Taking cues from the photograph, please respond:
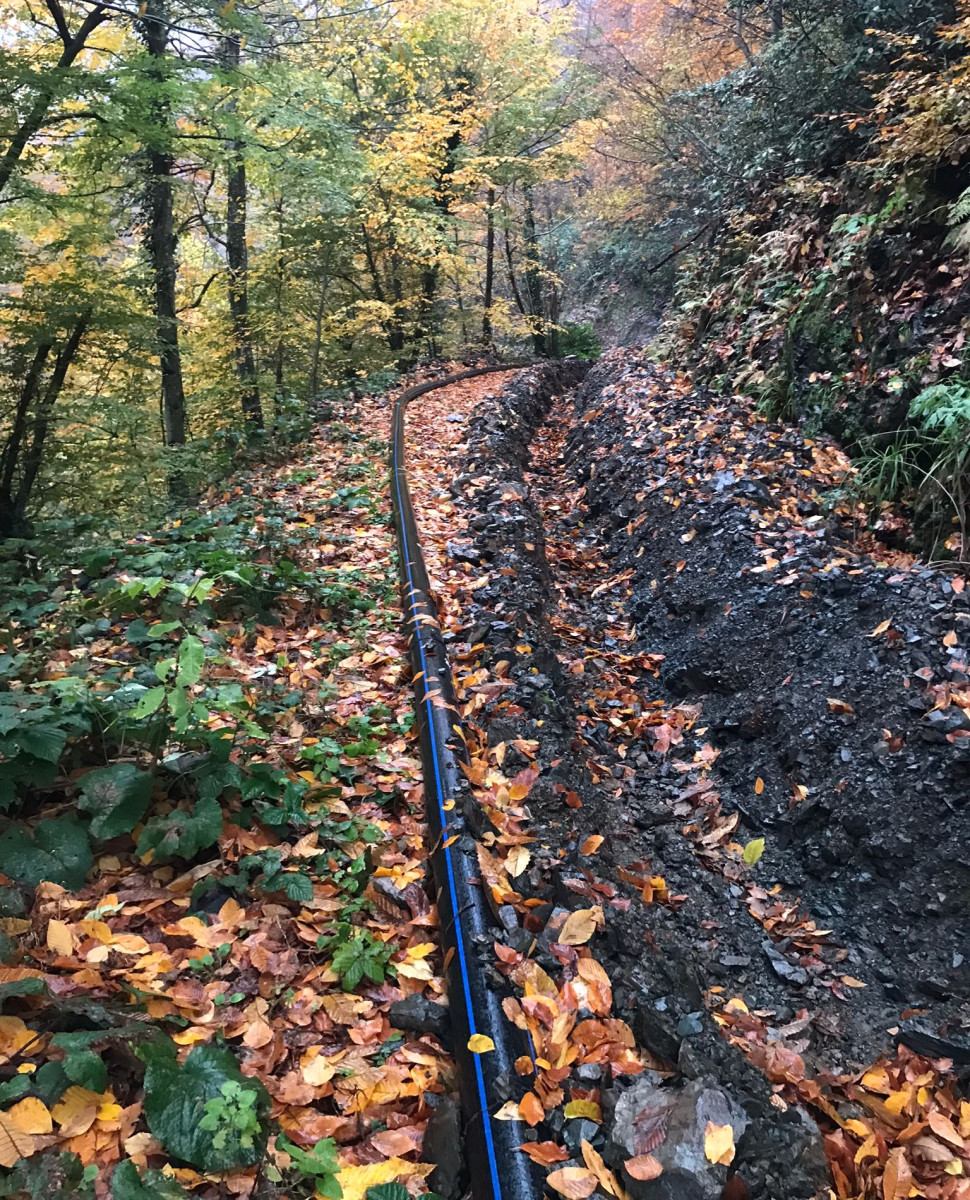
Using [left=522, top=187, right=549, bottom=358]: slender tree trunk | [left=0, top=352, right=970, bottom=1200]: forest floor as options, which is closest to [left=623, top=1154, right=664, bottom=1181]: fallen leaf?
[left=0, top=352, right=970, bottom=1200]: forest floor

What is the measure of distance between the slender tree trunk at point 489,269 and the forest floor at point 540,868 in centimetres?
1490

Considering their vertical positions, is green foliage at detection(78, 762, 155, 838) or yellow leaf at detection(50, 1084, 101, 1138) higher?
green foliage at detection(78, 762, 155, 838)

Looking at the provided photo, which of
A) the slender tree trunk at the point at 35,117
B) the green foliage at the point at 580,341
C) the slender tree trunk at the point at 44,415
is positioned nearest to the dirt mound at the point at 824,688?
the slender tree trunk at the point at 35,117

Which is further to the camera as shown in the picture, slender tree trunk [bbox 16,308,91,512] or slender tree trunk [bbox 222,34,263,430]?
slender tree trunk [bbox 222,34,263,430]

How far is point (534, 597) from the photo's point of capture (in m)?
5.43

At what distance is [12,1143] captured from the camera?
1.56m

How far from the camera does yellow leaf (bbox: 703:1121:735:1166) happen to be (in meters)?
1.83

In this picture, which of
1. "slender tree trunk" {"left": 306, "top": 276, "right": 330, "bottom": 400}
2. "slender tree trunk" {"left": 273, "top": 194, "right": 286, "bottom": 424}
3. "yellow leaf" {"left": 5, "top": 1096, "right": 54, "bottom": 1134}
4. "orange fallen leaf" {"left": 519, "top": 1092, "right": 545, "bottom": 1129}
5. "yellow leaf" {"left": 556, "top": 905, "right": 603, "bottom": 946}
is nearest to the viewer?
"yellow leaf" {"left": 5, "top": 1096, "right": 54, "bottom": 1134}

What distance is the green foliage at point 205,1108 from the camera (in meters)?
1.71

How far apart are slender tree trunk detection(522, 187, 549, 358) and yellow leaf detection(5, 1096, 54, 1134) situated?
22210 mm

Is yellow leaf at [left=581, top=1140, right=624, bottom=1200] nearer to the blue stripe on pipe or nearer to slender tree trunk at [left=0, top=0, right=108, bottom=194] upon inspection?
the blue stripe on pipe

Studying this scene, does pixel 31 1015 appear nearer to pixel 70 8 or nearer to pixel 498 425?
pixel 498 425

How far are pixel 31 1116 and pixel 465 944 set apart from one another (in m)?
1.23

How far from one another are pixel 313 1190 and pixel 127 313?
835 cm
